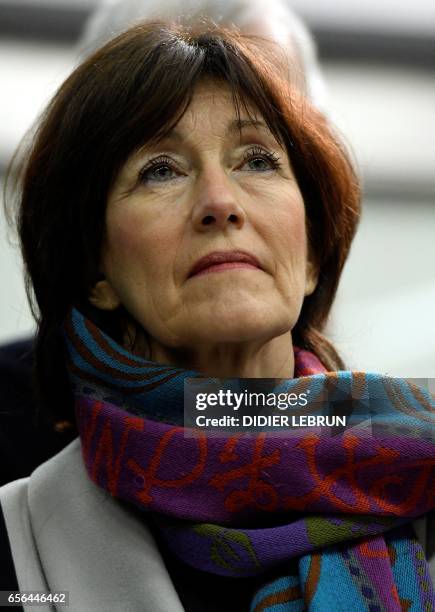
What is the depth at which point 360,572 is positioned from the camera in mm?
1593

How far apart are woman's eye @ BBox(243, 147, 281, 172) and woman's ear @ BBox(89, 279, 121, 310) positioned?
0.35m

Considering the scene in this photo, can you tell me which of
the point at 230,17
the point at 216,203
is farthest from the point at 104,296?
the point at 230,17

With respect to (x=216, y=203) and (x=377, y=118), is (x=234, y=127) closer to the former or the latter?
(x=216, y=203)

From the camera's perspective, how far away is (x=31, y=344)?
250 cm

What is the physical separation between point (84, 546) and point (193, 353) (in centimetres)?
37

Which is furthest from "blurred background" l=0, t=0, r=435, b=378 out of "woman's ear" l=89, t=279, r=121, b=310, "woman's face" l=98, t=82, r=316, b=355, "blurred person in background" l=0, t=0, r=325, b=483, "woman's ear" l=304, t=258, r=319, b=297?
"woman's face" l=98, t=82, r=316, b=355

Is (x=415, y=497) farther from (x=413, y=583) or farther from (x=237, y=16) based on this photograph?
(x=237, y=16)

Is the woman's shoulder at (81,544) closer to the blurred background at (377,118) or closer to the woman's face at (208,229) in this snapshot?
the woman's face at (208,229)

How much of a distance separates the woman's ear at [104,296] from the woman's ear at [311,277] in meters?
0.36

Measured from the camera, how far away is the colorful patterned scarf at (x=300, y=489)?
160 cm

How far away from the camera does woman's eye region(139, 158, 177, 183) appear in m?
1.79

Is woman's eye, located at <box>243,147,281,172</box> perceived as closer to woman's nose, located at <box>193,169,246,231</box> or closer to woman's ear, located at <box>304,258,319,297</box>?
woman's nose, located at <box>193,169,246,231</box>

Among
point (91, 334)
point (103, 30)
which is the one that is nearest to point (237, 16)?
point (103, 30)

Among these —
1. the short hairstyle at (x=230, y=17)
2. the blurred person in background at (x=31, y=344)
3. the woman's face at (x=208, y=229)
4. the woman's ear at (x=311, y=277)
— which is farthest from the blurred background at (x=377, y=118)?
the woman's face at (x=208, y=229)
